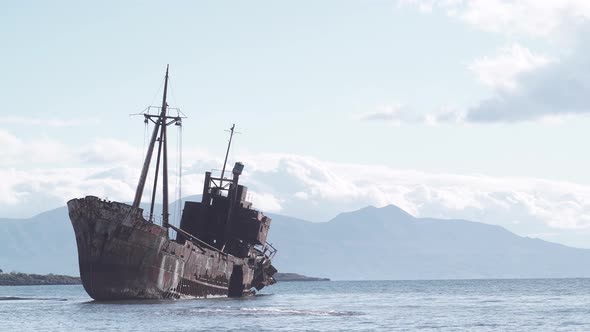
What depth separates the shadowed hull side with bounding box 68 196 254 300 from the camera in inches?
2534

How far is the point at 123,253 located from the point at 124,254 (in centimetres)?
Result: 10

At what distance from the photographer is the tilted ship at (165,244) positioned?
2547 inches

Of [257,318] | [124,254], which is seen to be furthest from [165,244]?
[257,318]

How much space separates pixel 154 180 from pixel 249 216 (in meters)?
9.51

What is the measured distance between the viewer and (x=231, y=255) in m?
83.9

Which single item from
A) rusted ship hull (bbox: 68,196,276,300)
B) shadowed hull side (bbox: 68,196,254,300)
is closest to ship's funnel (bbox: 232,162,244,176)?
rusted ship hull (bbox: 68,196,276,300)

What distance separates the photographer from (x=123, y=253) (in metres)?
65.1

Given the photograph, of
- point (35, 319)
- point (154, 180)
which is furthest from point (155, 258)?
point (154, 180)

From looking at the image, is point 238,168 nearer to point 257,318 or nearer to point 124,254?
point 124,254

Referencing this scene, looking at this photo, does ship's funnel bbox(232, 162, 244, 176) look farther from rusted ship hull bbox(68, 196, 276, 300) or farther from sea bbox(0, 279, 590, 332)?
rusted ship hull bbox(68, 196, 276, 300)

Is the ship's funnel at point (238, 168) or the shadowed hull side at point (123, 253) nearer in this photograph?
the shadowed hull side at point (123, 253)

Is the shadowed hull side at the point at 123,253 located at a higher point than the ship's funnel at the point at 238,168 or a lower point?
lower

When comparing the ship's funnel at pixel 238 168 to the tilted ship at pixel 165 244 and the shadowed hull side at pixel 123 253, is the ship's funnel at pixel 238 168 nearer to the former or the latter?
the tilted ship at pixel 165 244

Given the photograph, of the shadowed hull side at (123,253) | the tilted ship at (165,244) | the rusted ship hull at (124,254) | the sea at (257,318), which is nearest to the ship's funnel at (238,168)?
the tilted ship at (165,244)
